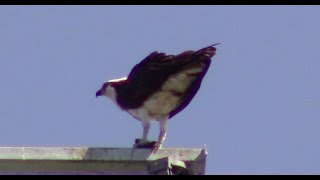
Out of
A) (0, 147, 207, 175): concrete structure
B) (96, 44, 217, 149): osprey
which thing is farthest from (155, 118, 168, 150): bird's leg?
(0, 147, 207, 175): concrete structure

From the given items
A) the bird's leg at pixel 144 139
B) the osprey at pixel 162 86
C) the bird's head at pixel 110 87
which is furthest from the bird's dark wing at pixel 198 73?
the bird's head at pixel 110 87

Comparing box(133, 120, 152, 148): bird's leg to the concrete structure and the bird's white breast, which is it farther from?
the concrete structure

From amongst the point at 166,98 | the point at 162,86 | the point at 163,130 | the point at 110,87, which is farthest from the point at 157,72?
the point at 110,87

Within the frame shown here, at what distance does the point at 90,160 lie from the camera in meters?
12.6

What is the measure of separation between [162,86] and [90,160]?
1557mm

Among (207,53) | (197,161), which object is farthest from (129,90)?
(197,161)

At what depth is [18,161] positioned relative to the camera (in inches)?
494

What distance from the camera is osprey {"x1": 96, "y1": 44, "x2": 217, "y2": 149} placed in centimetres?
1349

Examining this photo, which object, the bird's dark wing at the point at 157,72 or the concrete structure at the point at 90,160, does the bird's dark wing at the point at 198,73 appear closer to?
the bird's dark wing at the point at 157,72

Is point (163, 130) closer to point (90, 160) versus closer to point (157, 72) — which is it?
point (157, 72)

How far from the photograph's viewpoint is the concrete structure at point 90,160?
12.4 metres

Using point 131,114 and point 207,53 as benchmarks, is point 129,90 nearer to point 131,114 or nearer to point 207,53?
point 131,114

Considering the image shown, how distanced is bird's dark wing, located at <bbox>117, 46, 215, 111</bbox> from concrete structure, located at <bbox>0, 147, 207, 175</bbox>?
1209 millimetres

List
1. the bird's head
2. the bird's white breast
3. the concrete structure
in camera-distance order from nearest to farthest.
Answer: the concrete structure
the bird's white breast
the bird's head
